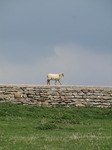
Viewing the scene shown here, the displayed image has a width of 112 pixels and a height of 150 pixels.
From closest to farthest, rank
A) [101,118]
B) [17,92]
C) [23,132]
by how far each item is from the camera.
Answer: [23,132]
[101,118]
[17,92]

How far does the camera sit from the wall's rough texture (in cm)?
2191

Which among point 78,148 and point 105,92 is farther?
point 105,92

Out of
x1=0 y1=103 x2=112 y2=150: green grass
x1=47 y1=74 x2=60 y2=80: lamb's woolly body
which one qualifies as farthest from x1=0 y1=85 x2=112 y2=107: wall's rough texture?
x1=47 y1=74 x2=60 y2=80: lamb's woolly body

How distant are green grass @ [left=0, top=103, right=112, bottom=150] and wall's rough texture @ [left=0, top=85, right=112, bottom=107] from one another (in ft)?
3.55

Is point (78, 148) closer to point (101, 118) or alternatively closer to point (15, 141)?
point (15, 141)

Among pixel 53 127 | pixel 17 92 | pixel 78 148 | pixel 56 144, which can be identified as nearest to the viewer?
pixel 78 148

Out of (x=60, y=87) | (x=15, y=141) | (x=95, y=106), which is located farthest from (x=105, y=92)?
(x=15, y=141)

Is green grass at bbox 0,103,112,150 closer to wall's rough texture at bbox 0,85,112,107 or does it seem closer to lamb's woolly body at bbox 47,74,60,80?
wall's rough texture at bbox 0,85,112,107

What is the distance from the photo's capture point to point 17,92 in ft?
72.0

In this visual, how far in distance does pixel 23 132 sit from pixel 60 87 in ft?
31.2

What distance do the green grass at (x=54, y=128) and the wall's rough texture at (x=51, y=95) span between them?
42.6 inches

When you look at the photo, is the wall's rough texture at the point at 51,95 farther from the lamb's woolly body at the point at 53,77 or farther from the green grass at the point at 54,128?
the lamb's woolly body at the point at 53,77

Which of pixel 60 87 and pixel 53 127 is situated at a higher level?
pixel 60 87

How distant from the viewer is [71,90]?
22.2m
